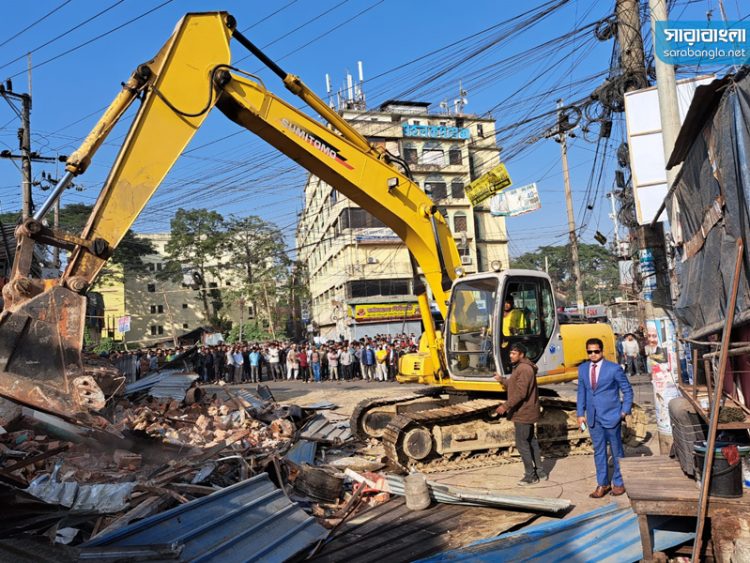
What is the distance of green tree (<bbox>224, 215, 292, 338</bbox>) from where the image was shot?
163 ft

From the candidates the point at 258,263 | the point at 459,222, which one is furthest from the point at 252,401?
the point at 258,263

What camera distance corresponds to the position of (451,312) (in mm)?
9086

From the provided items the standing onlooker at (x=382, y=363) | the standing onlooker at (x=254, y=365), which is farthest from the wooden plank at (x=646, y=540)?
the standing onlooker at (x=254, y=365)

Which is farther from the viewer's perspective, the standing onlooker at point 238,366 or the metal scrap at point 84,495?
the standing onlooker at point 238,366

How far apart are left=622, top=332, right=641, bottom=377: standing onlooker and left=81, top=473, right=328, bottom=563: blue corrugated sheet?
16.0 metres

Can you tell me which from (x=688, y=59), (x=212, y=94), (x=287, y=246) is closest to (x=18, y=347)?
(x=212, y=94)

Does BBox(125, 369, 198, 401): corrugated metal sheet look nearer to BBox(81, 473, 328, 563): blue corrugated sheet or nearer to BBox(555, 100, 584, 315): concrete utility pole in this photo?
BBox(81, 473, 328, 563): blue corrugated sheet

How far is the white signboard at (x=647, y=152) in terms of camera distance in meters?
11.2

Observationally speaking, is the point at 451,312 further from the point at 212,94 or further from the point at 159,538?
the point at 159,538

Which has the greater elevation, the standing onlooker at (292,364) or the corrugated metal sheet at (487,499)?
the standing onlooker at (292,364)

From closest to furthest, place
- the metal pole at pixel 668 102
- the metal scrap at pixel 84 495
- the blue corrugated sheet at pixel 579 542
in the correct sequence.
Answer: the blue corrugated sheet at pixel 579 542 < the metal scrap at pixel 84 495 < the metal pole at pixel 668 102

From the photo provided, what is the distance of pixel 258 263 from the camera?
168ft

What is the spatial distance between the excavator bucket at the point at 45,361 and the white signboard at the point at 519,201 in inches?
758

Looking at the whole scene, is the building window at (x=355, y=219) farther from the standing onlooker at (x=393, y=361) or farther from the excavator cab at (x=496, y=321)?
the excavator cab at (x=496, y=321)
